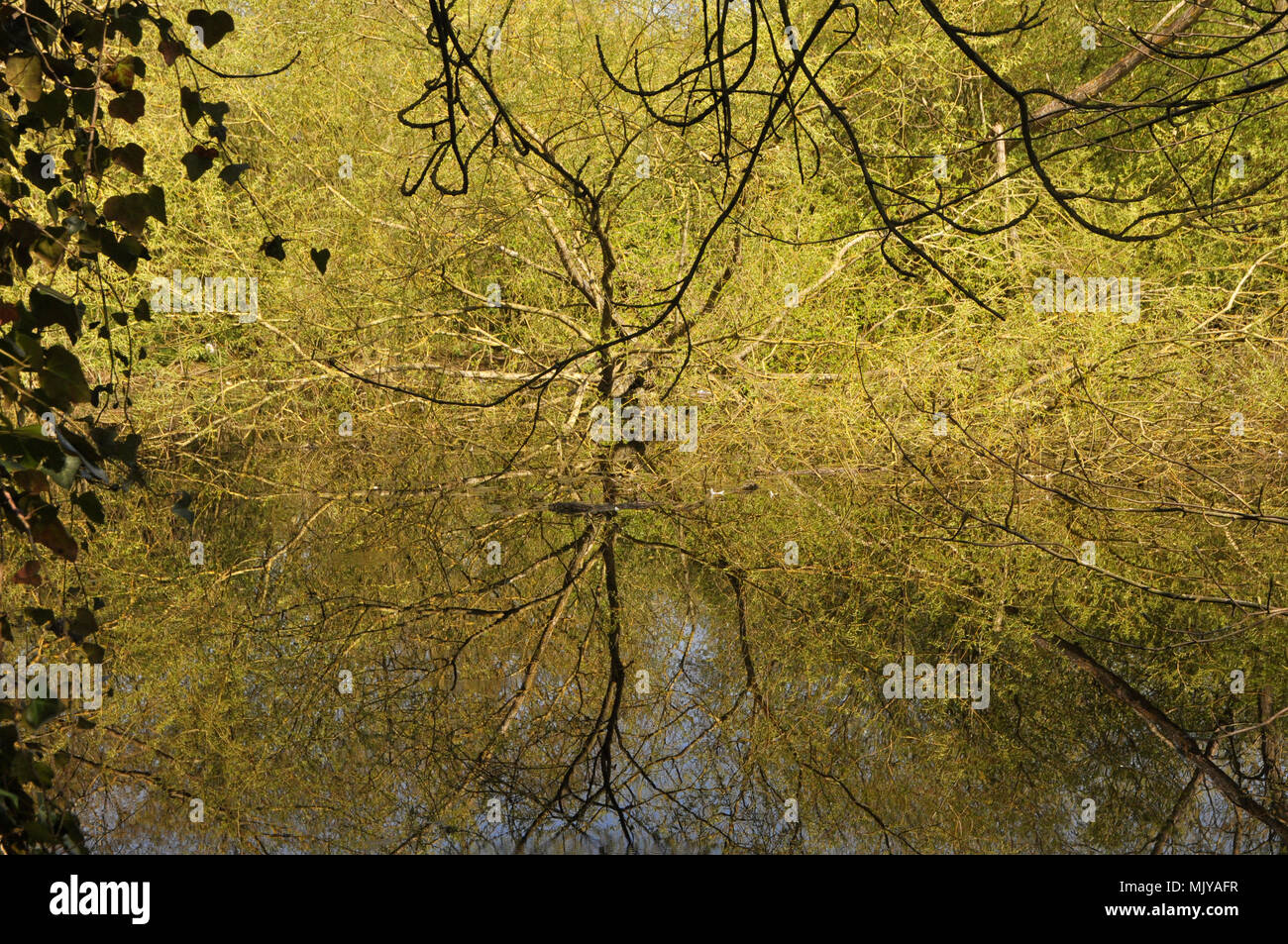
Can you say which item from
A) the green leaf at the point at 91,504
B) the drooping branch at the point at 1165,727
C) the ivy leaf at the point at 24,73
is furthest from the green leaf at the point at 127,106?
the drooping branch at the point at 1165,727

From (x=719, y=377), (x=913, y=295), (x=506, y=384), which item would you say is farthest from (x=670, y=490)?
(x=913, y=295)

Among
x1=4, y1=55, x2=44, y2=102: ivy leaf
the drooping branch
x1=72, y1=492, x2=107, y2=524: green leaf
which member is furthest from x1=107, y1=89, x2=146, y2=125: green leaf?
the drooping branch

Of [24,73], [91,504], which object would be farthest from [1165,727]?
[24,73]

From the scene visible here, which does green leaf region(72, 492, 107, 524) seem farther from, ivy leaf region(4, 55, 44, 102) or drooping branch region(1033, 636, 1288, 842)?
drooping branch region(1033, 636, 1288, 842)

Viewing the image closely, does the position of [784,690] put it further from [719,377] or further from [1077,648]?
[719,377]

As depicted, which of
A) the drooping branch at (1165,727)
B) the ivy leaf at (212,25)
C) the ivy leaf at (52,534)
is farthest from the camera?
the drooping branch at (1165,727)

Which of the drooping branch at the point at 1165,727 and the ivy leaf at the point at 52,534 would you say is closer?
the ivy leaf at the point at 52,534

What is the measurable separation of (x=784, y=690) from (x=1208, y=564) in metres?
1.72

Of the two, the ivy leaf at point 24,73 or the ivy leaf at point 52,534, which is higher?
the ivy leaf at point 24,73

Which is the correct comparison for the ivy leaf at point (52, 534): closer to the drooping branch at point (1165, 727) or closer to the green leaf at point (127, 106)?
the green leaf at point (127, 106)

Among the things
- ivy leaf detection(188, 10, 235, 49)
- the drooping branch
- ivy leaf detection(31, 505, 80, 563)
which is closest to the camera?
ivy leaf detection(31, 505, 80, 563)

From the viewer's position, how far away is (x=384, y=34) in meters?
5.68

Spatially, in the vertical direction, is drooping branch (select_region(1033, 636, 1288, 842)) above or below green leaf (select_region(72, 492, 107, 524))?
below

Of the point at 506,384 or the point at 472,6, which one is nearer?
the point at 506,384
